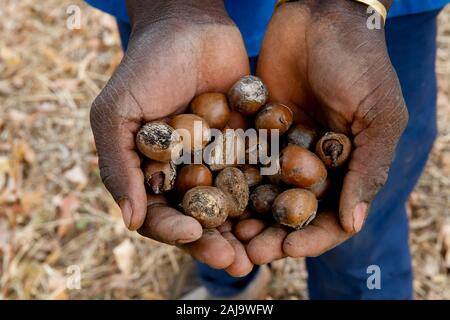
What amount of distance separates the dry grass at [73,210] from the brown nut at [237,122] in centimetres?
140

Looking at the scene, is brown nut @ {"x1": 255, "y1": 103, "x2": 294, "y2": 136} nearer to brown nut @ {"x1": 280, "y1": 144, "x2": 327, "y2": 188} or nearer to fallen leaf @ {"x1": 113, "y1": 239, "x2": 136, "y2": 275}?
brown nut @ {"x1": 280, "y1": 144, "x2": 327, "y2": 188}

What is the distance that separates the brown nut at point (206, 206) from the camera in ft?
6.66

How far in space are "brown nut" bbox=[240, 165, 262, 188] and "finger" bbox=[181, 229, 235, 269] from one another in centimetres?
40

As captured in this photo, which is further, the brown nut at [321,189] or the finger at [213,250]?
the brown nut at [321,189]

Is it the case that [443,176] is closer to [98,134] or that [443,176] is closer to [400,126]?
[400,126]

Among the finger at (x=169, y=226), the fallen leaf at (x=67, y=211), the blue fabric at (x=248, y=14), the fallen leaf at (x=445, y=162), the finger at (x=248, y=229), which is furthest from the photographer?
the fallen leaf at (x=445, y=162)

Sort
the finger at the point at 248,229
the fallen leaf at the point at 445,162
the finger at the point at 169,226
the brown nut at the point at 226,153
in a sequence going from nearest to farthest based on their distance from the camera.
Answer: the finger at the point at 169,226 < the finger at the point at 248,229 < the brown nut at the point at 226,153 < the fallen leaf at the point at 445,162

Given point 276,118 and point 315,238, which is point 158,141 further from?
point 315,238

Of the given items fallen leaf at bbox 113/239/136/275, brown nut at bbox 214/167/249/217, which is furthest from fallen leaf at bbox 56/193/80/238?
brown nut at bbox 214/167/249/217

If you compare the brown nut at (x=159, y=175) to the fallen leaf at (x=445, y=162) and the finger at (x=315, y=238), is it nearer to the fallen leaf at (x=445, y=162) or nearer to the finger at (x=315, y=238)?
A: the finger at (x=315, y=238)

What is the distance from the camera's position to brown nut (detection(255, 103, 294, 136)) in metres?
2.33

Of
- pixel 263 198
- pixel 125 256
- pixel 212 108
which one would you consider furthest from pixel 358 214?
pixel 125 256

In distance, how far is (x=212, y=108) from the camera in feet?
7.77

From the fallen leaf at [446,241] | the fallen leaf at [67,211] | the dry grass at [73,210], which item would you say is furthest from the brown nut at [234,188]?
the fallen leaf at [446,241]
